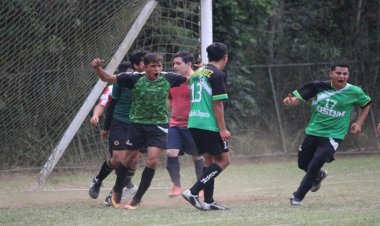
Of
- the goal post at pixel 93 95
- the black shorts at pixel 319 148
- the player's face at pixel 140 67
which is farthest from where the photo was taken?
the goal post at pixel 93 95

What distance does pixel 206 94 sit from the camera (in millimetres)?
9562

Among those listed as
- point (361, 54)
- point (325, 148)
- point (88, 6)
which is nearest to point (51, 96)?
point (88, 6)

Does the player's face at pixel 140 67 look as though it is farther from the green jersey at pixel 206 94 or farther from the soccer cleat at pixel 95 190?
the soccer cleat at pixel 95 190

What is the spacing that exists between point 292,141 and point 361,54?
2.67 metres

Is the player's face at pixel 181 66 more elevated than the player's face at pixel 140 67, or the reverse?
the player's face at pixel 140 67

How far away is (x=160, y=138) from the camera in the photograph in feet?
33.6

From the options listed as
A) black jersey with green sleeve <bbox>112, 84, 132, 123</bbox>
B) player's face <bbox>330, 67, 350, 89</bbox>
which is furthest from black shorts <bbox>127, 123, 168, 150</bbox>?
player's face <bbox>330, 67, 350, 89</bbox>

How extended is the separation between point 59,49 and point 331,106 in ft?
15.0

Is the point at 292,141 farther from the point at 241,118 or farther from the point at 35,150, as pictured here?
the point at 35,150

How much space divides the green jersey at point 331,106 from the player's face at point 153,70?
1.64 metres

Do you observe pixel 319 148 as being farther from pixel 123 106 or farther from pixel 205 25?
pixel 205 25

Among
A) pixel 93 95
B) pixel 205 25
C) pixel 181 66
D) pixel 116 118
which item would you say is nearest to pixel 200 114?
pixel 116 118

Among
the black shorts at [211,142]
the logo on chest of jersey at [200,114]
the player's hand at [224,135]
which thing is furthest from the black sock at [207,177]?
the logo on chest of jersey at [200,114]

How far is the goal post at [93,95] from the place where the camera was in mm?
12828
